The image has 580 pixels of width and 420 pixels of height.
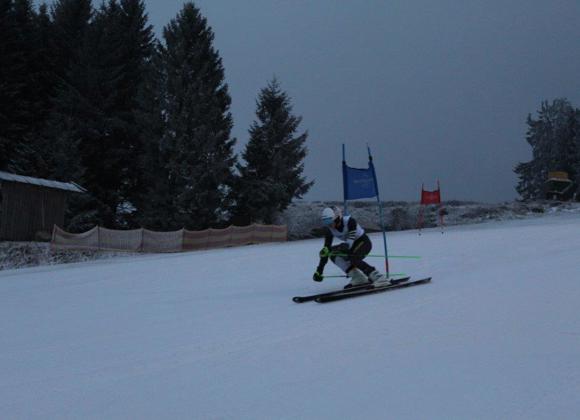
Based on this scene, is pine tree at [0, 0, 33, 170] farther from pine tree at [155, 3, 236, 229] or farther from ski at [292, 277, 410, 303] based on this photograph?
ski at [292, 277, 410, 303]

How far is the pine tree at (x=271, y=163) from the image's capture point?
3594 centimetres

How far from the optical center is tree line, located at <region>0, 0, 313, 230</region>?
3322 centimetres

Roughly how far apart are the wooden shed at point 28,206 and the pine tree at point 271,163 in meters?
12.0

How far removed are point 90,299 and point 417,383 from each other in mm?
8024

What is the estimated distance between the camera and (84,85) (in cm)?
3975

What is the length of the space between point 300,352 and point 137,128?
1437 inches

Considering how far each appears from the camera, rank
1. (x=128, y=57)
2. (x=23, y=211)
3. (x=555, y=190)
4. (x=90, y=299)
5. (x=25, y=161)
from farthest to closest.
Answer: (x=555, y=190), (x=128, y=57), (x=25, y=161), (x=23, y=211), (x=90, y=299)

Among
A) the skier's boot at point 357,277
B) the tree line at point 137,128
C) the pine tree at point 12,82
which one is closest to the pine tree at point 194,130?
the tree line at point 137,128

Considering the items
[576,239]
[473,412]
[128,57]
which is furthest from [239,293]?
[128,57]

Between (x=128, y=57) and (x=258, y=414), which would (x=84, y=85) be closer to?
(x=128, y=57)

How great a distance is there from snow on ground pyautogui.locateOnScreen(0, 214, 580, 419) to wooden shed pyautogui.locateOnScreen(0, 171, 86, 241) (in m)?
16.7

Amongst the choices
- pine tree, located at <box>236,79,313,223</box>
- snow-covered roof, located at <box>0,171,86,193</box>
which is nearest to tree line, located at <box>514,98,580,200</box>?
pine tree, located at <box>236,79,313,223</box>

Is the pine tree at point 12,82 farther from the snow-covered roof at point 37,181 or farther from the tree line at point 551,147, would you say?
the tree line at point 551,147

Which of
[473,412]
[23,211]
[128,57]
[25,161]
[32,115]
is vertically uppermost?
[128,57]
